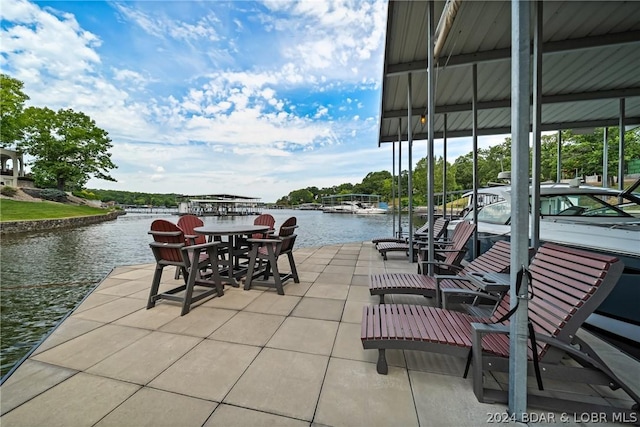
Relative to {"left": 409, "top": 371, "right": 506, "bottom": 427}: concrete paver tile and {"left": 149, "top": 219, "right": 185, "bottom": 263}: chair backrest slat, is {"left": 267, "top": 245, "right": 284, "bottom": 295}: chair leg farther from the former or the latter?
{"left": 409, "top": 371, "right": 506, "bottom": 427}: concrete paver tile

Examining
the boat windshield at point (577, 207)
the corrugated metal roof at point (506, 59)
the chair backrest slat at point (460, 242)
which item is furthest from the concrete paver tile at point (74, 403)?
the boat windshield at point (577, 207)

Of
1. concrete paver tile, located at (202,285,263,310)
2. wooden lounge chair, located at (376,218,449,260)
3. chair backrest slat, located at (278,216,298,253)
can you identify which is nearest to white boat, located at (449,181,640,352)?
wooden lounge chair, located at (376,218,449,260)

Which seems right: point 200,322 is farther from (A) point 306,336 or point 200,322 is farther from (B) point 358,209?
(B) point 358,209

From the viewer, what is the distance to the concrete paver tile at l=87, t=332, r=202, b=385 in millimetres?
1714

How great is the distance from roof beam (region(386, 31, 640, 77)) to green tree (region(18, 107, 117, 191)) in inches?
1538

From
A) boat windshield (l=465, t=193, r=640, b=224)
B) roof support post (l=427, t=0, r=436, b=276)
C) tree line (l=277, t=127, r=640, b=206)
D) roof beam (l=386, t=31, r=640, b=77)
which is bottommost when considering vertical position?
boat windshield (l=465, t=193, r=640, b=224)

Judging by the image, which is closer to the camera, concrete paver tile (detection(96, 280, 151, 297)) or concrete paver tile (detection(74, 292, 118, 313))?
concrete paver tile (detection(74, 292, 118, 313))

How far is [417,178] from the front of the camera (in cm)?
3956

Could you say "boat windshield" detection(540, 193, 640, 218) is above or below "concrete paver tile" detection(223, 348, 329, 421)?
Result: above

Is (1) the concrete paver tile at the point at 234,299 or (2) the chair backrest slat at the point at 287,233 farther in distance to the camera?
(2) the chair backrest slat at the point at 287,233

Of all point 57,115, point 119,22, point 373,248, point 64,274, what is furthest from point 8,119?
point 373,248

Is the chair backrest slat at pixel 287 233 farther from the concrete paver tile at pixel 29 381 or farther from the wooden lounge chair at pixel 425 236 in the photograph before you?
the wooden lounge chair at pixel 425 236

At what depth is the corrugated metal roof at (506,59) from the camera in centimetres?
334

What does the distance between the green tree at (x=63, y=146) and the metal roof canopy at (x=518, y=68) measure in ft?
127
